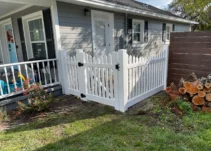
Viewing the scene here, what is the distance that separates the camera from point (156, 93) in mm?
4398

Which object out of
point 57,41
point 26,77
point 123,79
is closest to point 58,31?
point 57,41

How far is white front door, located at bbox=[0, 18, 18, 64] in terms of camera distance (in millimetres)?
6424

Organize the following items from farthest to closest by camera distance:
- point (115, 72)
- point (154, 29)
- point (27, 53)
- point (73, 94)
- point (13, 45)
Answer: point (154, 29)
point (13, 45)
point (27, 53)
point (73, 94)
point (115, 72)

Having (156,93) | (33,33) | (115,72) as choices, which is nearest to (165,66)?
(156,93)

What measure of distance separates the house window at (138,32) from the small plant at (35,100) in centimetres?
531

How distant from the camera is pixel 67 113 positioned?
3.42m

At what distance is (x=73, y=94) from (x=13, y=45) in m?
3.98

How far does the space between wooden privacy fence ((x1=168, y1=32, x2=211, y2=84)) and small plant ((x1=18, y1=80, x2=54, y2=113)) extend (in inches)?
137

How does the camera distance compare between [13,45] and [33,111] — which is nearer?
[33,111]

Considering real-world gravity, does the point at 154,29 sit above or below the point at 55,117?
above

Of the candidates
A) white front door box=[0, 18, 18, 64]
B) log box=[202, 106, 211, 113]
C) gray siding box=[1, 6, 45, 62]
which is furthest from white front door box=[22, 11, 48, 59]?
log box=[202, 106, 211, 113]

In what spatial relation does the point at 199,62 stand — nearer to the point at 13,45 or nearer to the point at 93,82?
the point at 93,82

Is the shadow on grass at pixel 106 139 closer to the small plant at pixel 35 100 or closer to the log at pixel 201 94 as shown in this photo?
the small plant at pixel 35 100

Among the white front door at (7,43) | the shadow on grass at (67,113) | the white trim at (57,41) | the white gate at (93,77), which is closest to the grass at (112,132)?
the shadow on grass at (67,113)
